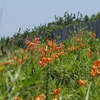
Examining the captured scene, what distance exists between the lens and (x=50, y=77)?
602 centimetres

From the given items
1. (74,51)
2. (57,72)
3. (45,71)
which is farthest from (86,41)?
(45,71)

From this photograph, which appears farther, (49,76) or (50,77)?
(50,77)

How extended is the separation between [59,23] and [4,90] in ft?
77.7

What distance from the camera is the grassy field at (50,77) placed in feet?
3.92

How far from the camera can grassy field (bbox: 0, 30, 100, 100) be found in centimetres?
119

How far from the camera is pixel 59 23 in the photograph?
81.4 ft

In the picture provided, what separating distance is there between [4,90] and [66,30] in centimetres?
1896

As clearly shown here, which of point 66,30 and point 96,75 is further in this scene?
point 66,30

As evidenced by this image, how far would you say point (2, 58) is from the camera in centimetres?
127

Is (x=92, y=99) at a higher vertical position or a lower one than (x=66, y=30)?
lower

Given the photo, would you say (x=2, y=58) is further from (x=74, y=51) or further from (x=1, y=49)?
(x=74, y=51)

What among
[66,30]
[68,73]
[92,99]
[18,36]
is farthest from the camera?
[18,36]

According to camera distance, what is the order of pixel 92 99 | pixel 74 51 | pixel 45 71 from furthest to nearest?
pixel 74 51 → pixel 45 71 → pixel 92 99

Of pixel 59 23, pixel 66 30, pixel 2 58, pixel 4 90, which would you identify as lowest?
pixel 4 90
